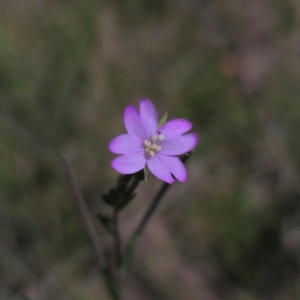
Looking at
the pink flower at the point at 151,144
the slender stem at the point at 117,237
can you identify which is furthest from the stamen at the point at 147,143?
the slender stem at the point at 117,237

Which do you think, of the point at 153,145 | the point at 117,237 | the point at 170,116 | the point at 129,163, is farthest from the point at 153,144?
the point at 170,116

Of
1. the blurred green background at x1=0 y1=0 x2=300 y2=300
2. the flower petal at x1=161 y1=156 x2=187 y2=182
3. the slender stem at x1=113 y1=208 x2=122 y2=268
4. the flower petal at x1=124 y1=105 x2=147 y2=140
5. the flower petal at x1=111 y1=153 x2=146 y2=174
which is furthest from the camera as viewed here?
the blurred green background at x1=0 y1=0 x2=300 y2=300

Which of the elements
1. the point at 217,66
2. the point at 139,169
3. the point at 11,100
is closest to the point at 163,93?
the point at 217,66

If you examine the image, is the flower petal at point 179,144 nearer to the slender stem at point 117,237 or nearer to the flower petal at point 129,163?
the flower petal at point 129,163

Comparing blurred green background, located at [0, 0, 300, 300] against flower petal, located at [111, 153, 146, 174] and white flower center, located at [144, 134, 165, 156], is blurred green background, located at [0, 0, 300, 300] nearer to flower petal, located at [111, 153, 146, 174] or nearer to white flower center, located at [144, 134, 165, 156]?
white flower center, located at [144, 134, 165, 156]

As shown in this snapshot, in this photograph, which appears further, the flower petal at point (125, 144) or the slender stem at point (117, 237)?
the slender stem at point (117, 237)

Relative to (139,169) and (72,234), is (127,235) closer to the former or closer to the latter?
(72,234)

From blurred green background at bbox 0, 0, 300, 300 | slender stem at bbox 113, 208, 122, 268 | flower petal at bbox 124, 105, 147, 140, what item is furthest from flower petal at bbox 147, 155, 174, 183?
blurred green background at bbox 0, 0, 300, 300
